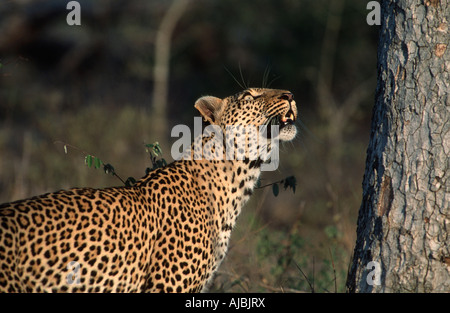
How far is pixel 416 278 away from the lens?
165 inches

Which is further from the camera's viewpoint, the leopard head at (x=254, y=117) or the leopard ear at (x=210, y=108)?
the leopard ear at (x=210, y=108)

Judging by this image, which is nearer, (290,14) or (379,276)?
(379,276)

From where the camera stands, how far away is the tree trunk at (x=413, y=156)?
412cm

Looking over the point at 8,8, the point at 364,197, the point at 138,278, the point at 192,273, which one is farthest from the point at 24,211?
the point at 8,8

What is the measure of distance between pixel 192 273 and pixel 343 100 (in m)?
14.1

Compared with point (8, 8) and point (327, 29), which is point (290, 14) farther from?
point (8, 8)

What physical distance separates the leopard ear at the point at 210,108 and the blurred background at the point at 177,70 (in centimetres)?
736

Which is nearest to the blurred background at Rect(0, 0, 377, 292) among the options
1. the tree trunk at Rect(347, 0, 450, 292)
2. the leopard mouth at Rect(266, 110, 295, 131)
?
the leopard mouth at Rect(266, 110, 295, 131)

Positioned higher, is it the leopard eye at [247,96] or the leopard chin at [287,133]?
the leopard eye at [247,96]

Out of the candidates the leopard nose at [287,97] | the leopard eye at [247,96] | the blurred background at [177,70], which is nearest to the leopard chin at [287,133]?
the leopard nose at [287,97]

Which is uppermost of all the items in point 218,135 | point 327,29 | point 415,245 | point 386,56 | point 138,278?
point 327,29

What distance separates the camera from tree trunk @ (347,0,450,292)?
4.12 m

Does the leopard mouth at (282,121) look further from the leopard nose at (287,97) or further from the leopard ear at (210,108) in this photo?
the leopard ear at (210,108)

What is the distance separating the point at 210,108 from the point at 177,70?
14.0 meters
